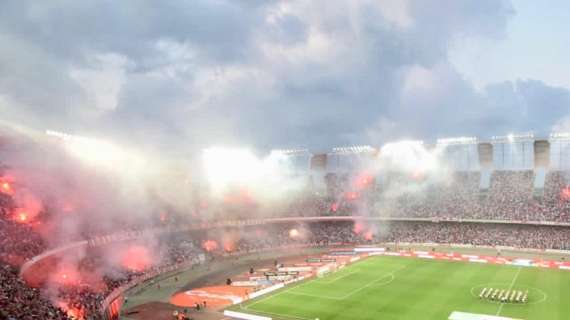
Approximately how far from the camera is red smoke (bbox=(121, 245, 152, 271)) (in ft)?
197

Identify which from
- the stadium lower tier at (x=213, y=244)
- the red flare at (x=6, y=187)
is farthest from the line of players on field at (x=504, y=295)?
the red flare at (x=6, y=187)

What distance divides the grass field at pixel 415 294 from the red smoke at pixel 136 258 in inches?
879

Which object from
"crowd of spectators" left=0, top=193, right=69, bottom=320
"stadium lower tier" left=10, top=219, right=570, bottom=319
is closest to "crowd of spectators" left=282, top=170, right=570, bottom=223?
"stadium lower tier" left=10, top=219, right=570, bottom=319

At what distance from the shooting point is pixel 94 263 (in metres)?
54.3

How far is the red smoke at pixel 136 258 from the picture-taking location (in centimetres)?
5997

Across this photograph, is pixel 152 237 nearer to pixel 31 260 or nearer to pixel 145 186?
pixel 145 186

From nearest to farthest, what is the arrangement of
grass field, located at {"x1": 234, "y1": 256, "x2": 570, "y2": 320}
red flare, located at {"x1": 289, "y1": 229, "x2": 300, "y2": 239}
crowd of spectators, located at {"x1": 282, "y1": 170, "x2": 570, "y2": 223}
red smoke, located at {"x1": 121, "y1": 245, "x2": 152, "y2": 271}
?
grass field, located at {"x1": 234, "y1": 256, "x2": 570, "y2": 320}
red smoke, located at {"x1": 121, "y1": 245, "x2": 152, "y2": 271}
crowd of spectators, located at {"x1": 282, "y1": 170, "x2": 570, "y2": 223}
red flare, located at {"x1": 289, "y1": 229, "x2": 300, "y2": 239}

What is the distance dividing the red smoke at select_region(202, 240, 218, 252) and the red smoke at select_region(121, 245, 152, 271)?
45.1 ft

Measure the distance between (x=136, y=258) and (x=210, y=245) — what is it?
17555 mm

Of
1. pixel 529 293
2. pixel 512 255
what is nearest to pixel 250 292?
pixel 529 293

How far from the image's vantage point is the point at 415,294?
149 ft

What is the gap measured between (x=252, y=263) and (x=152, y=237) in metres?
15.4

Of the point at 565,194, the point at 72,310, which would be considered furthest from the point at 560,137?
the point at 72,310

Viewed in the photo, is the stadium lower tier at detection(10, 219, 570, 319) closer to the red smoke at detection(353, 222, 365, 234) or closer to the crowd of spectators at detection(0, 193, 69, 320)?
the red smoke at detection(353, 222, 365, 234)
